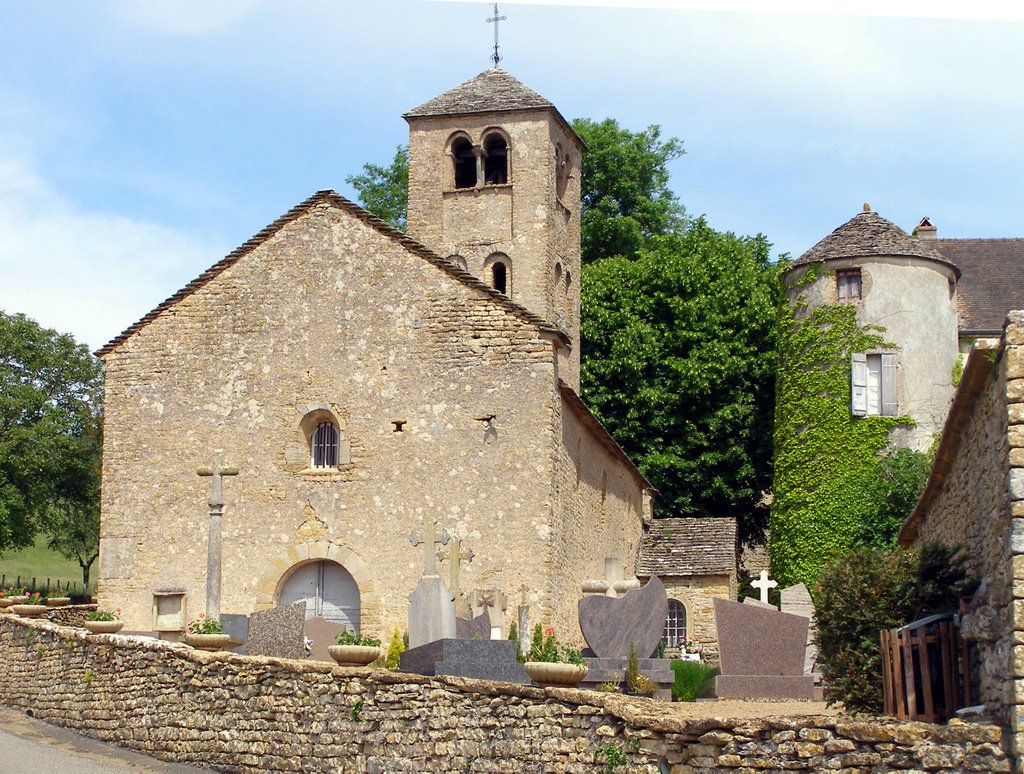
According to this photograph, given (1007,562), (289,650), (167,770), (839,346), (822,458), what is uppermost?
(839,346)

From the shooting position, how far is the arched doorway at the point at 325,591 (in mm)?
21328

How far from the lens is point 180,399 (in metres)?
22.5

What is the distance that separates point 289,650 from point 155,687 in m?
1.72

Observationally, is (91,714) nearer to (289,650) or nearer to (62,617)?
(289,650)

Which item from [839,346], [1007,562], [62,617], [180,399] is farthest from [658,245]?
[1007,562]

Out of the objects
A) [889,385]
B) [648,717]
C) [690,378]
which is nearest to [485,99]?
[690,378]

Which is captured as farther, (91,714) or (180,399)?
(180,399)

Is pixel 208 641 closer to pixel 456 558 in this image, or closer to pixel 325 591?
pixel 456 558

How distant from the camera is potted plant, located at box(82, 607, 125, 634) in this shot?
17.9m

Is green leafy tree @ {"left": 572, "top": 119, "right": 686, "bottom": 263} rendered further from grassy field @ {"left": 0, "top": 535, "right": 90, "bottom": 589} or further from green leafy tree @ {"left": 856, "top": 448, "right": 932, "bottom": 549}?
grassy field @ {"left": 0, "top": 535, "right": 90, "bottom": 589}

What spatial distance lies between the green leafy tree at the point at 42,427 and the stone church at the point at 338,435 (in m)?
22.4

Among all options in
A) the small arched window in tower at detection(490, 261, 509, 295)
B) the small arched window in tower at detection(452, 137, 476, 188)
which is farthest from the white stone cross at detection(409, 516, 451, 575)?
the small arched window in tower at detection(452, 137, 476, 188)

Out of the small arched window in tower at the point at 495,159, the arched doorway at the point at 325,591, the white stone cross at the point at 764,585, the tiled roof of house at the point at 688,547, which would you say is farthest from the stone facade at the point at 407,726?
the small arched window in tower at the point at 495,159

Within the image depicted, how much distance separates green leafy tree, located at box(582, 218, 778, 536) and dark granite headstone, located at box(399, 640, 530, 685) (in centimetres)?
2280
